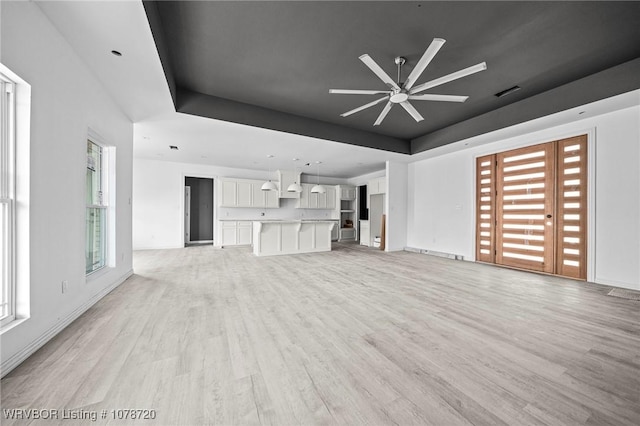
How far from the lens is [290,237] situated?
Answer: 6723mm

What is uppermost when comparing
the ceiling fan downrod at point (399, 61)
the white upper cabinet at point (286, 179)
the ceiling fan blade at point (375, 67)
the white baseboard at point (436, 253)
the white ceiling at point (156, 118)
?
the ceiling fan downrod at point (399, 61)

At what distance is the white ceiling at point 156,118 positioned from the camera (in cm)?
201


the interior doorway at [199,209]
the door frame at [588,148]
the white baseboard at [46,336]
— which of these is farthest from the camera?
the interior doorway at [199,209]

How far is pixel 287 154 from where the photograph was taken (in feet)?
21.2

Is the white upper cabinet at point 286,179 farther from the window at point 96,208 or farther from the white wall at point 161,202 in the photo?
the window at point 96,208

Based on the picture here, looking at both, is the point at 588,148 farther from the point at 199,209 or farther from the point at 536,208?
the point at 199,209

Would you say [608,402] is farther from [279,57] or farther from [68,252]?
[68,252]

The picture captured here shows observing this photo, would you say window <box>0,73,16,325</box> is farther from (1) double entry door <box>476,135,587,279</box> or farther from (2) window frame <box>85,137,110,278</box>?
(1) double entry door <box>476,135,587,279</box>

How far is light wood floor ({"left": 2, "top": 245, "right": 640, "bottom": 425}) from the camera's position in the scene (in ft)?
4.36

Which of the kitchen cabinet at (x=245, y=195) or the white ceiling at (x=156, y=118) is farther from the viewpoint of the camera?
the kitchen cabinet at (x=245, y=195)

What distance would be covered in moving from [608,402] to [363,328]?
60.6 inches

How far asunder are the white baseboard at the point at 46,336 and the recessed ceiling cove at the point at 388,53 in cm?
274

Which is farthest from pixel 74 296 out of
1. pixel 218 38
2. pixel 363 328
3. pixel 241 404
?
pixel 218 38

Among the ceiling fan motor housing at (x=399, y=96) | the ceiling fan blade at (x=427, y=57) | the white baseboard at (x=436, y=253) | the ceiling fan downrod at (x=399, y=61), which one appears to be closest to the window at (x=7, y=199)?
the ceiling fan blade at (x=427, y=57)
